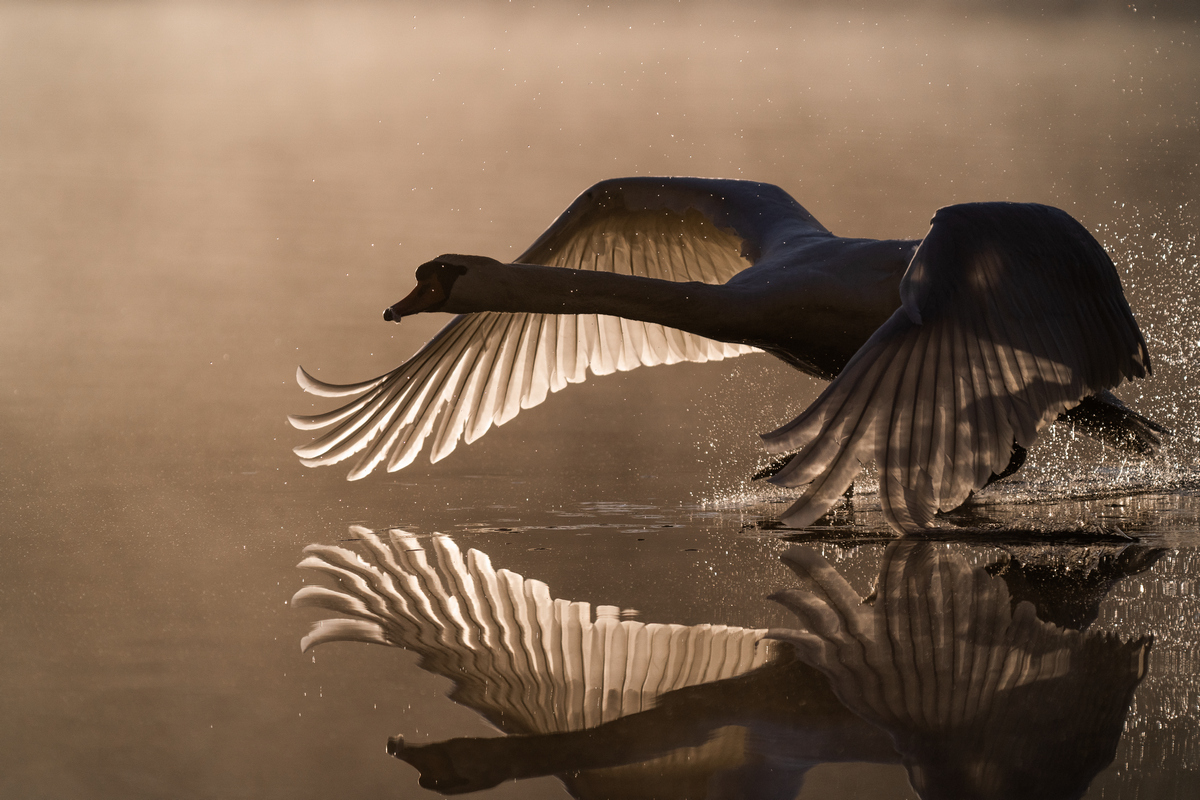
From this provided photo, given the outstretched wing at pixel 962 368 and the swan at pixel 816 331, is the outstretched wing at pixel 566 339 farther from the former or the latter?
the outstretched wing at pixel 962 368

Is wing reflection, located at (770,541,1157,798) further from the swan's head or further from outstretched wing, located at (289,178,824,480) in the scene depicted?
outstretched wing, located at (289,178,824,480)

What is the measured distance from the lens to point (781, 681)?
8.58 ft

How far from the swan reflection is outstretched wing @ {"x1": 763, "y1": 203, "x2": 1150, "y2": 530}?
14.9 inches

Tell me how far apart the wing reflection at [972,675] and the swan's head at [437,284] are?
6.00ft

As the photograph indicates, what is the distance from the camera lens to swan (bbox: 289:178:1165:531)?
3.62 m

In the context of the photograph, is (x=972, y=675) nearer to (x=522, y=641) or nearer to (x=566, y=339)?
(x=522, y=641)

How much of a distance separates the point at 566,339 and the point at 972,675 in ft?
13.7

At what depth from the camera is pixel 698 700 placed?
2494mm

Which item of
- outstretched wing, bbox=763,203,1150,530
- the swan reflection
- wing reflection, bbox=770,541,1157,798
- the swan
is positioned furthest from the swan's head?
wing reflection, bbox=770,541,1157,798

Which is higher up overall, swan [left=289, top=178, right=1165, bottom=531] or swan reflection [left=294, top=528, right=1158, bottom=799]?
swan [left=289, top=178, right=1165, bottom=531]

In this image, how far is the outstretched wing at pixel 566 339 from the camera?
18.6 feet

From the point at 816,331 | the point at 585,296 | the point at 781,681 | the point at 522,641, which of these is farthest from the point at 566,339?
the point at 781,681

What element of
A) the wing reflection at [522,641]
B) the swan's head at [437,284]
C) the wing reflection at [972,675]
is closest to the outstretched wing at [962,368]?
the wing reflection at [972,675]

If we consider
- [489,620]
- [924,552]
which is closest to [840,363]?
[924,552]
